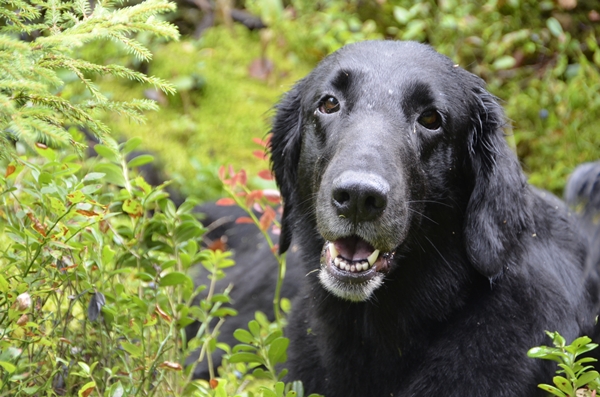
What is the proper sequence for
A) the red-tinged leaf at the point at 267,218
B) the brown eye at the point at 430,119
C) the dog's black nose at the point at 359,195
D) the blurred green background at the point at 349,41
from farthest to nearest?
the blurred green background at the point at 349,41 < the red-tinged leaf at the point at 267,218 < the brown eye at the point at 430,119 < the dog's black nose at the point at 359,195

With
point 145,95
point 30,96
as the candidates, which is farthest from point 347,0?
point 30,96

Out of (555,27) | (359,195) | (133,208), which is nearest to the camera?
(359,195)

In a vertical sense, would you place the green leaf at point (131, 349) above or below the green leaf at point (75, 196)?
below

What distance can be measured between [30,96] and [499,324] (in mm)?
2138

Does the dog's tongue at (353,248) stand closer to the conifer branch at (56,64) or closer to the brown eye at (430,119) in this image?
the brown eye at (430,119)

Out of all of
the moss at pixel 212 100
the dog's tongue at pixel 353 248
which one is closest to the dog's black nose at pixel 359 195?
the dog's tongue at pixel 353 248

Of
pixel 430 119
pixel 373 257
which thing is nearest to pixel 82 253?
pixel 373 257

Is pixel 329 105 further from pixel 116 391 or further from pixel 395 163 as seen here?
pixel 116 391

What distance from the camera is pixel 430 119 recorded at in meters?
3.22

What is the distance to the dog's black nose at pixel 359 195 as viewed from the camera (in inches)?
107

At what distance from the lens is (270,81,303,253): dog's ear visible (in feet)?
12.4

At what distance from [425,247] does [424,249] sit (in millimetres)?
16

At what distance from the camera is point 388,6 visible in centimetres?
816

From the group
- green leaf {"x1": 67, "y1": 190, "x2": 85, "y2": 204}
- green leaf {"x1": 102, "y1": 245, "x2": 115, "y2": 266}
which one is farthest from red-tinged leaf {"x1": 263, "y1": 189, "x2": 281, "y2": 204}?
green leaf {"x1": 67, "y1": 190, "x2": 85, "y2": 204}
